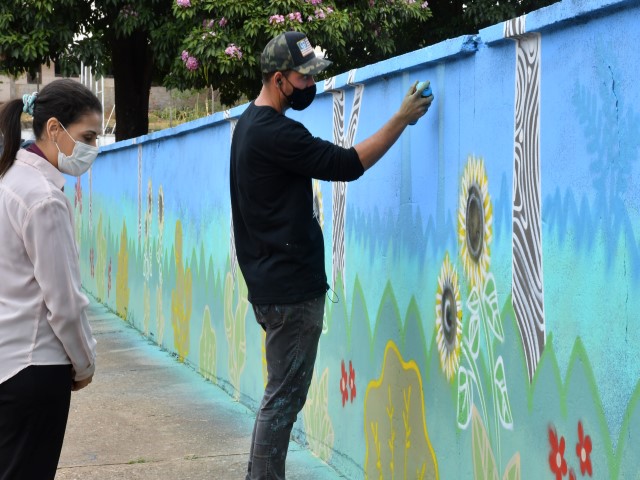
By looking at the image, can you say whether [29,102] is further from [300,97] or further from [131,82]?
[131,82]

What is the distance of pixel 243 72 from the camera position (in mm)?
19234

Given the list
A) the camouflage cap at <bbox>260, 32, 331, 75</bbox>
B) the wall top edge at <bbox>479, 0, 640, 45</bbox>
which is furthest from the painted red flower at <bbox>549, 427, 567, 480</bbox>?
the camouflage cap at <bbox>260, 32, 331, 75</bbox>

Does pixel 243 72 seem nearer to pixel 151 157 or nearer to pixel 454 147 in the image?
pixel 151 157

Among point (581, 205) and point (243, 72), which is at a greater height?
point (243, 72)

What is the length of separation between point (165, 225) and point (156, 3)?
431 inches

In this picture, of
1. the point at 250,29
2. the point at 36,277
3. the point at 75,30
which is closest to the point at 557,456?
the point at 36,277

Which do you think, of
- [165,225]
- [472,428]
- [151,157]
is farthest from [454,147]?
[151,157]

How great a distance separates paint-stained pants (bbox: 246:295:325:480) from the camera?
4.54 metres

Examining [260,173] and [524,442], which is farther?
[260,173]

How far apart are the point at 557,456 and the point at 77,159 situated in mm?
1784

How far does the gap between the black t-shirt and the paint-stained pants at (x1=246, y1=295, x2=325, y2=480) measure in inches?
2.8

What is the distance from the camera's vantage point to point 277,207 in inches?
176

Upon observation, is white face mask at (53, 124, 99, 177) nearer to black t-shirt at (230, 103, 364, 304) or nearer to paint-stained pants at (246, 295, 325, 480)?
black t-shirt at (230, 103, 364, 304)

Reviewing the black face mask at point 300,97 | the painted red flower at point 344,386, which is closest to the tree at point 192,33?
the painted red flower at point 344,386
